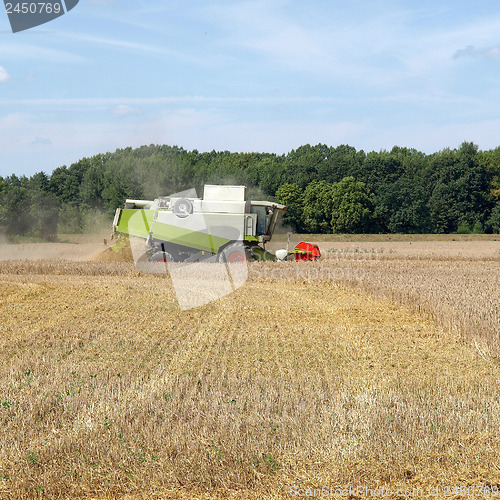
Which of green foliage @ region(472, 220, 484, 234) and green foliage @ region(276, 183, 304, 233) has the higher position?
green foliage @ region(276, 183, 304, 233)

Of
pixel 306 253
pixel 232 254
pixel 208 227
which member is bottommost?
pixel 306 253

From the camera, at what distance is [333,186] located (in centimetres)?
6462

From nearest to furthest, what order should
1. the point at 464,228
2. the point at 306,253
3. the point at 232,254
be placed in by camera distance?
the point at 232,254, the point at 306,253, the point at 464,228

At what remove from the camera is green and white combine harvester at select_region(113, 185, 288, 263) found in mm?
20578

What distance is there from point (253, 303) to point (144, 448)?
8.34m

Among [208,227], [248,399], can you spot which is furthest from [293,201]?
[248,399]

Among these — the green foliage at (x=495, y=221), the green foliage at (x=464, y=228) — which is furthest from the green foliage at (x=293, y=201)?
the green foliage at (x=495, y=221)

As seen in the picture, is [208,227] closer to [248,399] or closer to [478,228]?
[248,399]

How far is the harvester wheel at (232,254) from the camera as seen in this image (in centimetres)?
2041

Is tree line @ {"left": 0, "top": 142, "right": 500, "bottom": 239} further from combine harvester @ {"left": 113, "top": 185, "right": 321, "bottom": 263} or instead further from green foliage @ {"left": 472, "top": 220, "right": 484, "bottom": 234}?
combine harvester @ {"left": 113, "top": 185, "right": 321, "bottom": 263}

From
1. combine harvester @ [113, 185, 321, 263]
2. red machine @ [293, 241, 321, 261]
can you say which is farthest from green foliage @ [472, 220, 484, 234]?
combine harvester @ [113, 185, 321, 263]

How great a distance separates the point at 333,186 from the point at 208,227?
4566 centimetres

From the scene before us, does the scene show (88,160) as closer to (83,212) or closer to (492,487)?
(83,212)

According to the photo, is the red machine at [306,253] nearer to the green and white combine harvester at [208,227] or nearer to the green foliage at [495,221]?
the green and white combine harvester at [208,227]
